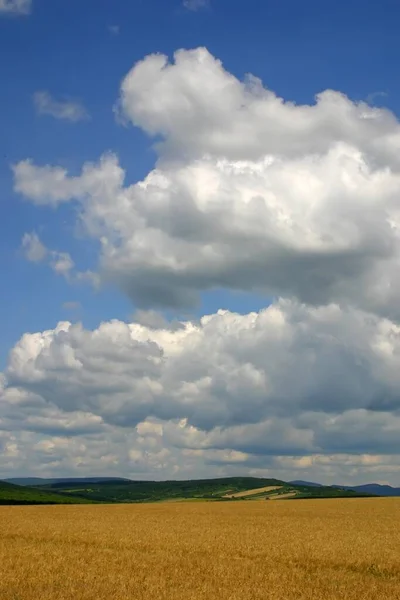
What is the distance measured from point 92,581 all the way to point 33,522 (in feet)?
114

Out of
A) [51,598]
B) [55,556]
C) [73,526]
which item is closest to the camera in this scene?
[51,598]

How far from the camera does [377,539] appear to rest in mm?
43719

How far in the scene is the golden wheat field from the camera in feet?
81.1

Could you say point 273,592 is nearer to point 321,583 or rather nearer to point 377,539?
point 321,583

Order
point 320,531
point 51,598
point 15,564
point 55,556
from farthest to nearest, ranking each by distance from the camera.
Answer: point 320,531 → point 55,556 → point 15,564 → point 51,598

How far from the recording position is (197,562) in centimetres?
3256

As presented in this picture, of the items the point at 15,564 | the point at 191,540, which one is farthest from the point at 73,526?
the point at 15,564

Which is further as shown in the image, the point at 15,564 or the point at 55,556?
the point at 55,556

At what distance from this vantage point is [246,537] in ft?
144

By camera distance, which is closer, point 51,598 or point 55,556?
point 51,598

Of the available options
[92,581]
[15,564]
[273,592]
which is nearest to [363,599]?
[273,592]

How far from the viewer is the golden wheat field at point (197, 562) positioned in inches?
973

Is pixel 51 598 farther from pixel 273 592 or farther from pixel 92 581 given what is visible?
pixel 273 592

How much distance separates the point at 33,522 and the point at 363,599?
1657 inches
